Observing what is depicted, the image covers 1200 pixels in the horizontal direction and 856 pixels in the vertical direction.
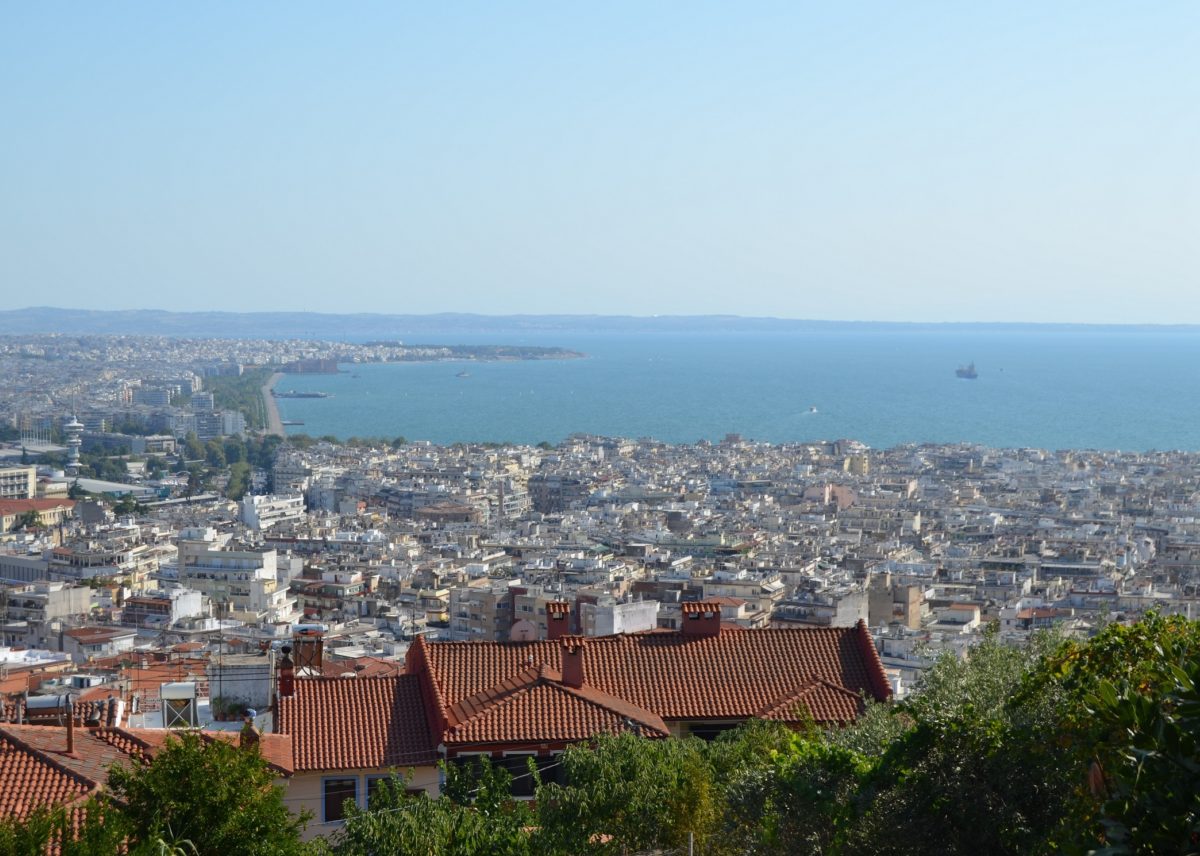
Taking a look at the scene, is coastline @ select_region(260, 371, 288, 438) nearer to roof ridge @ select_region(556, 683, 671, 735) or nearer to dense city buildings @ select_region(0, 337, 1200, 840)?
dense city buildings @ select_region(0, 337, 1200, 840)

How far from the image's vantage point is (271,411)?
5389 inches

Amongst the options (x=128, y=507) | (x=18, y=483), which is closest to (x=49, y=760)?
(x=128, y=507)

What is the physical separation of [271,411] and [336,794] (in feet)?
428

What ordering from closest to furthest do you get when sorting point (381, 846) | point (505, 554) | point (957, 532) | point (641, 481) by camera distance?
point (381, 846), point (505, 554), point (957, 532), point (641, 481)

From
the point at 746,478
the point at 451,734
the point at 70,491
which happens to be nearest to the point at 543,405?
the point at 746,478

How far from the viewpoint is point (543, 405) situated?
146 meters

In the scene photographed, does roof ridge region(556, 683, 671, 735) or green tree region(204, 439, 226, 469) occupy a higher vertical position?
roof ridge region(556, 683, 671, 735)

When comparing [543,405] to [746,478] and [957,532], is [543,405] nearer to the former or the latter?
[746,478]

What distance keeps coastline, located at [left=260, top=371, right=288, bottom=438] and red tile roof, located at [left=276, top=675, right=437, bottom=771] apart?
99.4 meters

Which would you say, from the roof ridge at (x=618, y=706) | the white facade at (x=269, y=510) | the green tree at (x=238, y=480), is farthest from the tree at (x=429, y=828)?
the green tree at (x=238, y=480)

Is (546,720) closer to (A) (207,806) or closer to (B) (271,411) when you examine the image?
(A) (207,806)

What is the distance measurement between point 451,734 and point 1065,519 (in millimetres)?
58877

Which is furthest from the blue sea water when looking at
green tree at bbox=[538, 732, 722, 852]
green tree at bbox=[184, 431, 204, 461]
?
green tree at bbox=[538, 732, 722, 852]

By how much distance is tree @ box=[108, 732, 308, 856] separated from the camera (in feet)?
21.9
